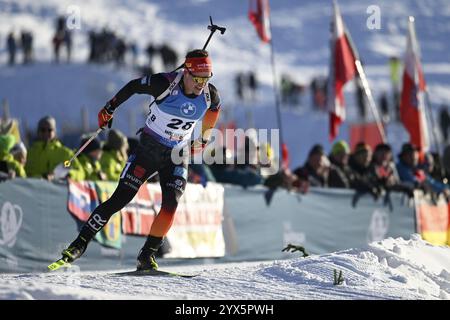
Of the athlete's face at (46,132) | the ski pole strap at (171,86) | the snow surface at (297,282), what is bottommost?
the snow surface at (297,282)

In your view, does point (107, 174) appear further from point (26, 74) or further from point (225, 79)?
point (225, 79)

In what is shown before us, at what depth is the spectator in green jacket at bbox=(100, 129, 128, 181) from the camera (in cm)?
1187

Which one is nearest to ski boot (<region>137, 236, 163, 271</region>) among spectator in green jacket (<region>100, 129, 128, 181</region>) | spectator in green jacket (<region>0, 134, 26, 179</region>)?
spectator in green jacket (<region>0, 134, 26, 179</region>)

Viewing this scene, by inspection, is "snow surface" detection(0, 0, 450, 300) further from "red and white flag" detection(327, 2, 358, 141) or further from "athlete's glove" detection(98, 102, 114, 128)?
"red and white flag" detection(327, 2, 358, 141)

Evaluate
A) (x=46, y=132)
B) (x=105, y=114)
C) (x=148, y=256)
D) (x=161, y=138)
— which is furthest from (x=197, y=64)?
(x=46, y=132)

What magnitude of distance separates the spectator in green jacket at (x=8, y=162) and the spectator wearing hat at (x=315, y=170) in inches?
187

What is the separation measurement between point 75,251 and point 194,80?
1.74m

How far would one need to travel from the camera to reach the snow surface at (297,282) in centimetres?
686

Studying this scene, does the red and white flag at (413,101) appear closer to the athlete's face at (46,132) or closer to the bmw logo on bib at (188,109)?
the athlete's face at (46,132)

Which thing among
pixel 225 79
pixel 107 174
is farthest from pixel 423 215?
pixel 225 79

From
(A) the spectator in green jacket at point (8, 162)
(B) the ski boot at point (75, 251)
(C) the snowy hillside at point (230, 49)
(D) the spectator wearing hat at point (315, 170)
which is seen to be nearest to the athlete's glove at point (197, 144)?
(B) the ski boot at point (75, 251)

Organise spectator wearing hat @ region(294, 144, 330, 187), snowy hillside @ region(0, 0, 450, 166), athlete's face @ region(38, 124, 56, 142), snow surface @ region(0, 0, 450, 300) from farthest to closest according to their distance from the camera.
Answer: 1. snowy hillside @ region(0, 0, 450, 166)
2. spectator wearing hat @ region(294, 144, 330, 187)
3. athlete's face @ region(38, 124, 56, 142)
4. snow surface @ region(0, 0, 450, 300)

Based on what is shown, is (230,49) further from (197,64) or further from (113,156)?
(197,64)

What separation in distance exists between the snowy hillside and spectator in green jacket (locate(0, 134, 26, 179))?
23609mm
